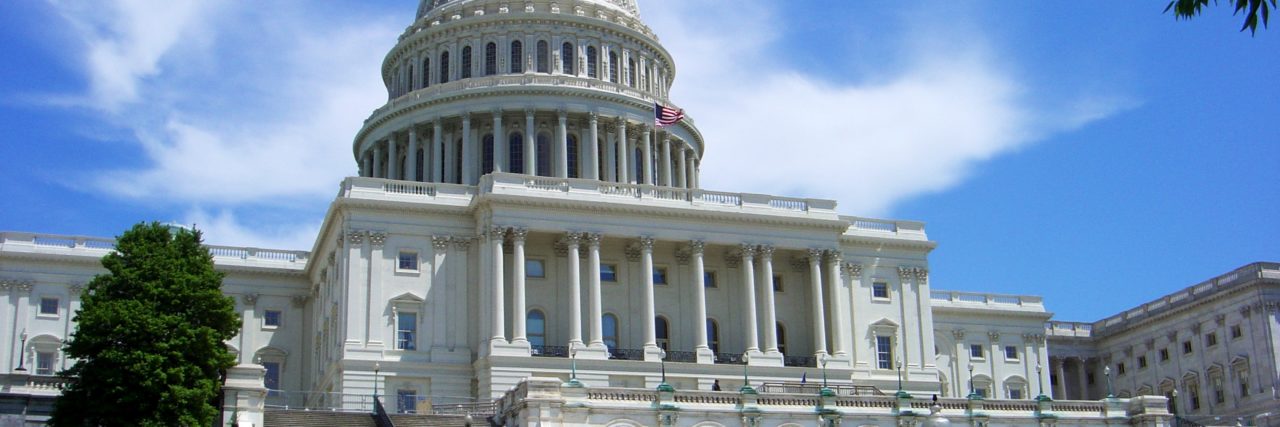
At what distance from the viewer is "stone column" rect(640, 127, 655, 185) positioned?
85512 millimetres

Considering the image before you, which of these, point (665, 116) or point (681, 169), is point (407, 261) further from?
point (681, 169)

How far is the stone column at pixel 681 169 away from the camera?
294 feet

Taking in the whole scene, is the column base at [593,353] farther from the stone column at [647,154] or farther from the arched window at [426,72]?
the arched window at [426,72]

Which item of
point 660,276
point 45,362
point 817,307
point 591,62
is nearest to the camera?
point 817,307

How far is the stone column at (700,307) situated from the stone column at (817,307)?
5384 mm

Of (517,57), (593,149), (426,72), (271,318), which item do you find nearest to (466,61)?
(517,57)

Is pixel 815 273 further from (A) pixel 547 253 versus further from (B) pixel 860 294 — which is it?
(A) pixel 547 253

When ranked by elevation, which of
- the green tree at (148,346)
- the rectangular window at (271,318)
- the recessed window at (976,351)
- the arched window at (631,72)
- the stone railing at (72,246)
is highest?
the arched window at (631,72)

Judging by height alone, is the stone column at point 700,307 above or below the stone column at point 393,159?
below

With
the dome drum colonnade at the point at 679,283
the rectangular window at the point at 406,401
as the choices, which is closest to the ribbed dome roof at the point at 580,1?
the dome drum colonnade at the point at 679,283

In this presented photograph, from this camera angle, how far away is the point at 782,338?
72.9 m

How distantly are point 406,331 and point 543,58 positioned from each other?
27.1 meters

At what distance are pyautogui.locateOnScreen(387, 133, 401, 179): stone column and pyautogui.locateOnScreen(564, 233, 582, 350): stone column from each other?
23189mm

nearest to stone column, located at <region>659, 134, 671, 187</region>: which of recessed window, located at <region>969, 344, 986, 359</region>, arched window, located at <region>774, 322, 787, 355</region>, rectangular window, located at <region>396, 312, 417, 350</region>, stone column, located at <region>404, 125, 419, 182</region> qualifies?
stone column, located at <region>404, 125, 419, 182</region>
